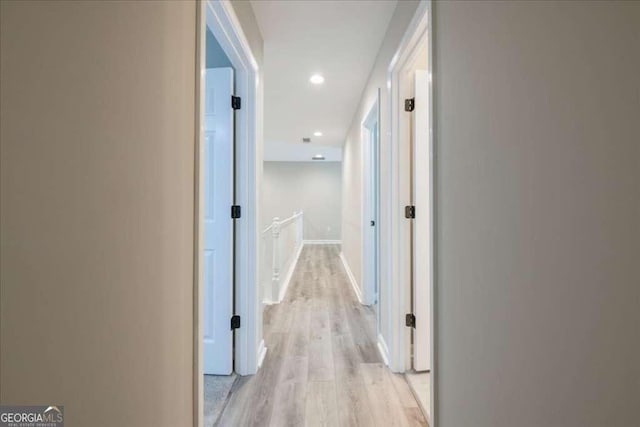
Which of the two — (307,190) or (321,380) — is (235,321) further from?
(307,190)

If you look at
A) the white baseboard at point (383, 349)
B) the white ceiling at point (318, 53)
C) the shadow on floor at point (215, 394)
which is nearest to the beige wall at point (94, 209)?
the shadow on floor at point (215, 394)

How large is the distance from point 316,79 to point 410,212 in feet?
6.26

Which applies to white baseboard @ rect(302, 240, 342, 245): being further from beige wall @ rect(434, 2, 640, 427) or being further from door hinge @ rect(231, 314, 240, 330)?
beige wall @ rect(434, 2, 640, 427)

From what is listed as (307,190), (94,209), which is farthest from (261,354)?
(307,190)

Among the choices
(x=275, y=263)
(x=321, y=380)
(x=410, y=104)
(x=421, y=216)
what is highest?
(x=410, y=104)

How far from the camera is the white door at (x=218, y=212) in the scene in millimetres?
2025

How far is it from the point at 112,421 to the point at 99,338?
0.21 metres

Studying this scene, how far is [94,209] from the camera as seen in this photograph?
67 centimetres

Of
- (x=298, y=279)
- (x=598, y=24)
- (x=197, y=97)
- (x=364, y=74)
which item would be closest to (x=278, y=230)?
(x=298, y=279)

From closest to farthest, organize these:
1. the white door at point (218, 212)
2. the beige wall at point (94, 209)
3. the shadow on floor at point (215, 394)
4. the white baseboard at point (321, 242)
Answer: the beige wall at point (94, 209)
the shadow on floor at point (215, 394)
the white door at point (218, 212)
the white baseboard at point (321, 242)

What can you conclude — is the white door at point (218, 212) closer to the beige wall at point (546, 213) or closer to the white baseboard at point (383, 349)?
the white baseboard at point (383, 349)

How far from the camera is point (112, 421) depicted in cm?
72

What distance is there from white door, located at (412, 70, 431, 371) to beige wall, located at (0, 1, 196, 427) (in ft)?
4.91

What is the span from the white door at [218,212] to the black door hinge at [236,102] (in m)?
0.03
